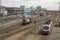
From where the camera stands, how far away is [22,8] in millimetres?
17422

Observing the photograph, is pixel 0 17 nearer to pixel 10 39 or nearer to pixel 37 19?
pixel 37 19

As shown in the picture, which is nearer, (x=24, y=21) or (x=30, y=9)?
(x=30, y=9)

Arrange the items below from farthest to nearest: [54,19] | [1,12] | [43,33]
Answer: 1. [54,19]
2. [1,12]
3. [43,33]

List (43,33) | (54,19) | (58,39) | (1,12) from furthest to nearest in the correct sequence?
(54,19), (1,12), (43,33), (58,39)

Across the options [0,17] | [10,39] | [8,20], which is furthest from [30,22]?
[10,39]

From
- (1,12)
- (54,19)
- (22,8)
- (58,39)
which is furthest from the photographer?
(54,19)

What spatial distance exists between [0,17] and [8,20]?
14.6 feet

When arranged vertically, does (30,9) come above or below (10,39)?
above

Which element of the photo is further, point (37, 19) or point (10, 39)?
point (37, 19)

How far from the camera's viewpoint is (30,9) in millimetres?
17844

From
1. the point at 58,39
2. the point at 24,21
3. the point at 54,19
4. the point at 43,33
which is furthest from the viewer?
the point at 54,19

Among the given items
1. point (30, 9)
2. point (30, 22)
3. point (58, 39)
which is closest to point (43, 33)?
point (30, 9)

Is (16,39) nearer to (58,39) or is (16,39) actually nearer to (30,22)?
(58,39)

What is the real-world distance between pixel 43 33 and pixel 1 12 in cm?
703
